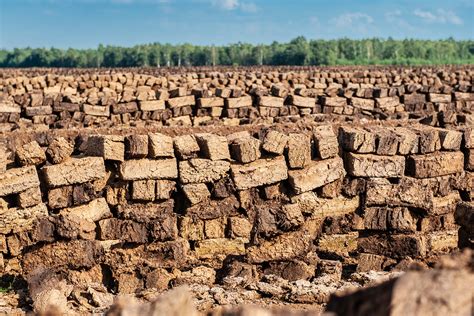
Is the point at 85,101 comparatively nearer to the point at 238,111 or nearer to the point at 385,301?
the point at 238,111

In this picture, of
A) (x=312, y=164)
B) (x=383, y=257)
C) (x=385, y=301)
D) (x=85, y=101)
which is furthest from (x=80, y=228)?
(x=85, y=101)

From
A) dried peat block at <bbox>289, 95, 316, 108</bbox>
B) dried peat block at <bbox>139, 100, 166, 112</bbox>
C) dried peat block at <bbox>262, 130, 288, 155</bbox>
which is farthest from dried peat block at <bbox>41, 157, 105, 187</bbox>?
dried peat block at <bbox>289, 95, 316, 108</bbox>

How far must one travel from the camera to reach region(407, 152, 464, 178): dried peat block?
8.73 meters

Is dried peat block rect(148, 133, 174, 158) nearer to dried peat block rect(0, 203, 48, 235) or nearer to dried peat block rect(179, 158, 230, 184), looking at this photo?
dried peat block rect(179, 158, 230, 184)

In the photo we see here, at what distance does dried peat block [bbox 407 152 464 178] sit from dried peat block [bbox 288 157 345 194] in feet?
3.25

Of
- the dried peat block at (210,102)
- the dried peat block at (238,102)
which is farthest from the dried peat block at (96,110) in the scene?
the dried peat block at (238,102)

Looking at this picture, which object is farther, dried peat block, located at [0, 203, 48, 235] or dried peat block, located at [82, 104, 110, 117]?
dried peat block, located at [82, 104, 110, 117]

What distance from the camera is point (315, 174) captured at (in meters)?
8.29

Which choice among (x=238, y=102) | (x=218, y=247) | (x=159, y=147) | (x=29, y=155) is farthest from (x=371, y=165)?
(x=238, y=102)

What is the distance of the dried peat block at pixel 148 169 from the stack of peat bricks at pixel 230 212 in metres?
0.01

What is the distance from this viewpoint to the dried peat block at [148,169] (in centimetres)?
771

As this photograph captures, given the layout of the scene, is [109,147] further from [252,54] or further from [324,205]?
[252,54]

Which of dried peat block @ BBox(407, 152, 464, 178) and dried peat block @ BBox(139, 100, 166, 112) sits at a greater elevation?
dried peat block @ BBox(407, 152, 464, 178)

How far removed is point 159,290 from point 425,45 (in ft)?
368
